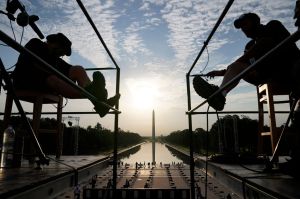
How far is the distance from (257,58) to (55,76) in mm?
1376

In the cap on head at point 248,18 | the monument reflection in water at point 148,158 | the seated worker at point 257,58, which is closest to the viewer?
the seated worker at point 257,58

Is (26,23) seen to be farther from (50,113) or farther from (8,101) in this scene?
(50,113)

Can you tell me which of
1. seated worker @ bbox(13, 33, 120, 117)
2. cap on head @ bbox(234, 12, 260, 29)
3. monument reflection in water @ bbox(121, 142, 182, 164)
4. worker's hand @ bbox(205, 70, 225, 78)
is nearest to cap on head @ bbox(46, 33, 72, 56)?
seated worker @ bbox(13, 33, 120, 117)

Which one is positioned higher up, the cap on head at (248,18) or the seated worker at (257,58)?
the cap on head at (248,18)

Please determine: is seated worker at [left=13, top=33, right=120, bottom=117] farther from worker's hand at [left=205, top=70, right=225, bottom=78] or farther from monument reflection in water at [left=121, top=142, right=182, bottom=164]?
monument reflection in water at [left=121, top=142, right=182, bottom=164]

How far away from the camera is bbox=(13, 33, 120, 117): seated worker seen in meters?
1.58

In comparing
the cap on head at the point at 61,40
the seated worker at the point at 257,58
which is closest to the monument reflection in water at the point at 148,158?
the cap on head at the point at 61,40

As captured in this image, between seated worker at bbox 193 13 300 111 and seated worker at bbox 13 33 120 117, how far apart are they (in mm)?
608

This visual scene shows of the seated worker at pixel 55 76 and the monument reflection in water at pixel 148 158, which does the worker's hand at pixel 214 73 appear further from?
the monument reflection in water at pixel 148 158

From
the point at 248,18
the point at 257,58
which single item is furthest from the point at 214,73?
the point at 257,58

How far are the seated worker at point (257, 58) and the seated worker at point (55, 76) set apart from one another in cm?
61

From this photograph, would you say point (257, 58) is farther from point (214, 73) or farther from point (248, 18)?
point (214, 73)

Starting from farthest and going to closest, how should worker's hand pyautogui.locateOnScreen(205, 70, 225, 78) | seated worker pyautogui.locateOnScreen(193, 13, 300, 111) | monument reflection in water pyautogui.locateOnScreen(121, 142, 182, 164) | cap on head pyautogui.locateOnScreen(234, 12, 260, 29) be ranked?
monument reflection in water pyautogui.locateOnScreen(121, 142, 182, 164) < worker's hand pyautogui.locateOnScreen(205, 70, 225, 78) < cap on head pyautogui.locateOnScreen(234, 12, 260, 29) < seated worker pyautogui.locateOnScreen(193, 13, 300, 111)

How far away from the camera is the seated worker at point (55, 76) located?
1.58 m
